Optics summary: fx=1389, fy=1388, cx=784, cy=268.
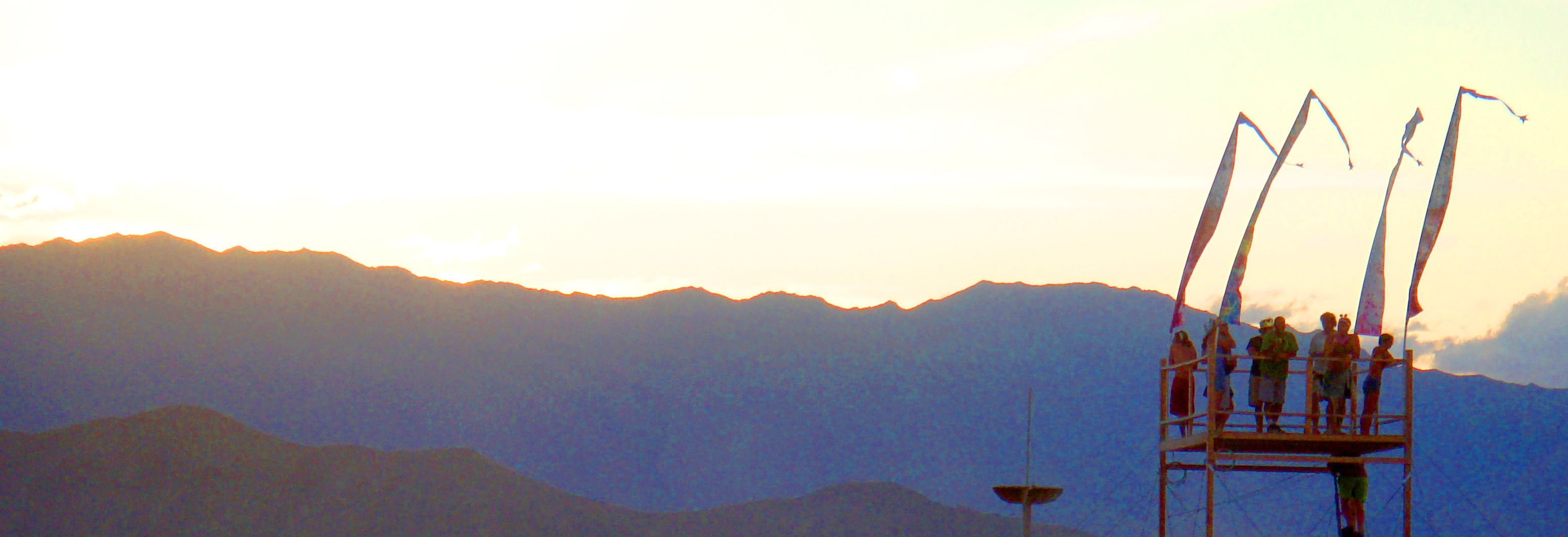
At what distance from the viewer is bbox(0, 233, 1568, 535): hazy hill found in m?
82.2

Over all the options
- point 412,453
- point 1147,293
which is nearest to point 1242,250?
point 412,453

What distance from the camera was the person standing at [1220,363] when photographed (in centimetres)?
1564

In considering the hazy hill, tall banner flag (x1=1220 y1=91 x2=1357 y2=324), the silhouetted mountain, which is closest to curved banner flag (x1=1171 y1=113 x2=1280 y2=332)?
tall banner flag (x1=1220 y1=91 x2=1357 y2=324)

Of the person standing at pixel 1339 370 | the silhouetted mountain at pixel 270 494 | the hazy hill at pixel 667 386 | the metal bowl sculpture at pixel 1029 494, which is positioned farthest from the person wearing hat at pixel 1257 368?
the hazy hill at pixel 667 386

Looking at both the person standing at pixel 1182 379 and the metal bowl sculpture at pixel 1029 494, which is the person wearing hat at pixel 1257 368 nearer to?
the person standing at pixel 1182 379

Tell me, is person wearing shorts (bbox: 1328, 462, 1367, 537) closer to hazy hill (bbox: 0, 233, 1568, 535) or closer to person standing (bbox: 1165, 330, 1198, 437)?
person standing (bbox: 1165, 330, 1198, 437)

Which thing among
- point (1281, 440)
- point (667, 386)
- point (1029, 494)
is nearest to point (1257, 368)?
point (1281, 440)

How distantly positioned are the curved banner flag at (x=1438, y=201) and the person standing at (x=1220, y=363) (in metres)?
2.27

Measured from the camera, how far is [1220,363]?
626 inches

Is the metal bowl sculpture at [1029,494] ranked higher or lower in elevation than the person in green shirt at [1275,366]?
lower

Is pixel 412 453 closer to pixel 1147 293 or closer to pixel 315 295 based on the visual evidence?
pixel 315 295

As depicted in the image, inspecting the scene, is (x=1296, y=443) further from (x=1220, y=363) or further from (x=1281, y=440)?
(x=1220, y=363)

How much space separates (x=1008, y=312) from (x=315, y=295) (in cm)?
4648

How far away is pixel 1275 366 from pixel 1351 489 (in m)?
2.82
